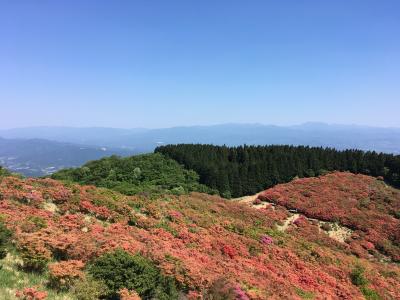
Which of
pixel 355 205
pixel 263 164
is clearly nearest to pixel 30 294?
pixel 355 205

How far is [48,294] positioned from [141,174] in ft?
131

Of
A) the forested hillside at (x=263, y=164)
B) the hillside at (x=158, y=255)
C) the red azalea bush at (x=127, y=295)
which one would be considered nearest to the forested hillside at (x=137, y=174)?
the forested hillside at (x=263, y=164)

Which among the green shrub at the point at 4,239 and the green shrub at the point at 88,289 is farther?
the green shrub at the point at 4,239

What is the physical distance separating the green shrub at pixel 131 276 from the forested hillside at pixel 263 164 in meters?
36.3

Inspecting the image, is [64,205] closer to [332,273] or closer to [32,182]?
[32,182]

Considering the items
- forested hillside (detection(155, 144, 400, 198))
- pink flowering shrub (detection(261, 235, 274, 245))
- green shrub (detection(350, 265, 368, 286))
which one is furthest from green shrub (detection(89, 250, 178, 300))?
forested hillside (detection(155, 144, 400, 198))

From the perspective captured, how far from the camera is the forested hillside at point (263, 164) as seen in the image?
1944 inches

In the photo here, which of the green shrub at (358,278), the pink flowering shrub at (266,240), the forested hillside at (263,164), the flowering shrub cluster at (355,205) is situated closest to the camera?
the green shrub at (358,278)

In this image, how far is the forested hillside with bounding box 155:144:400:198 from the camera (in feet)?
162

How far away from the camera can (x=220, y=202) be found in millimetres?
33750

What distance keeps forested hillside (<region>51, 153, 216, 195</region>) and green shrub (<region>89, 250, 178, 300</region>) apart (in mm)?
31781

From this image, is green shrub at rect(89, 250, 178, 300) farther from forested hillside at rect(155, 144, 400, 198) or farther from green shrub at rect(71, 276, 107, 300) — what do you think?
forested hillside at rect(155, 144, 400, 198)

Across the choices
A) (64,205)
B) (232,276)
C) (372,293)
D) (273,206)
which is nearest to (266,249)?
(372,293)

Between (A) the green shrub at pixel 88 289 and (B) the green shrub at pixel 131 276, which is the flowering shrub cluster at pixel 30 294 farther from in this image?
(B) the green shrub at pixel 131 276
